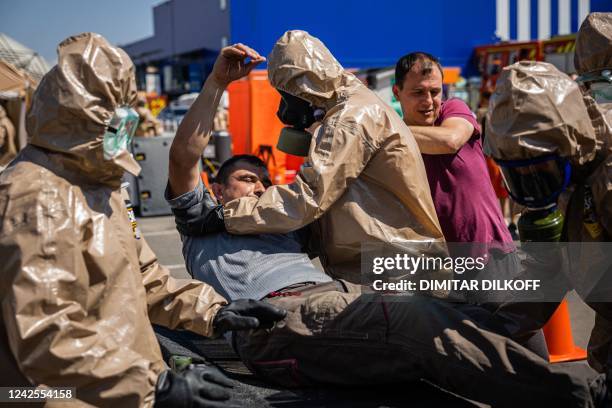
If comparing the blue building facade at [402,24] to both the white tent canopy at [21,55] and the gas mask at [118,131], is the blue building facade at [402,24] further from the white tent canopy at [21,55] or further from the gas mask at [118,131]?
the white tent canopy at [21,55]

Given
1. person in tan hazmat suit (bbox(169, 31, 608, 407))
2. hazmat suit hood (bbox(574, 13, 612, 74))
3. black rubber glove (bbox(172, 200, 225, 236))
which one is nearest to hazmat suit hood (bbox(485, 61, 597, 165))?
person in tan hazmat suit (bbox(169, 31, 608, 407))

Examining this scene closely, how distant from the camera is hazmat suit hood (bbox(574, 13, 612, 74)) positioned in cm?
266

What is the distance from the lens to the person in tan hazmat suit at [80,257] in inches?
66.3

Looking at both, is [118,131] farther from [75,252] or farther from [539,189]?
[539,189]

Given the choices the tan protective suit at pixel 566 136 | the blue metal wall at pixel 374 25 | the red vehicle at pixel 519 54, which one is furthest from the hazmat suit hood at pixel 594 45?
the blue metal wall at pixel 374 25

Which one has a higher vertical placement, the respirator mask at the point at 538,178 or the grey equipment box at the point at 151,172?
the respirator mask at the point at 538,178

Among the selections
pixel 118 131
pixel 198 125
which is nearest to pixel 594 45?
pixel 198 125

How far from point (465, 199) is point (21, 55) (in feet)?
68.1

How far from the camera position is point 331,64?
2797 millimetres

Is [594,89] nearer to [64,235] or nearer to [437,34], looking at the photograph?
[64,235]

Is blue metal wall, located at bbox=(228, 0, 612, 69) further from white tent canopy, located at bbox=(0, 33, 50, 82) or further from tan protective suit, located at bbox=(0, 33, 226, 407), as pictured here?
white tent canopy, located at bbox=(0, 33, 50, 82)

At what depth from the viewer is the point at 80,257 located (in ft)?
5.85

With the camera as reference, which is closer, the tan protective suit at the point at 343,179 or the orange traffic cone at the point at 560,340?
the tan protective suit at the point at 343,179

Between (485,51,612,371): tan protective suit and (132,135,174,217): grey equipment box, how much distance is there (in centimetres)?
794
